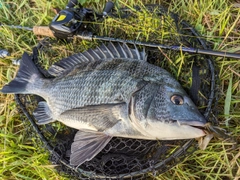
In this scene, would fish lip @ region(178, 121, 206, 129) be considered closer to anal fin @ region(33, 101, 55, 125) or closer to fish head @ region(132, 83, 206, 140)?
fish head @ region(132, 83, 206, 140)

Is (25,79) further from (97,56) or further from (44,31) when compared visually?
(97,56)

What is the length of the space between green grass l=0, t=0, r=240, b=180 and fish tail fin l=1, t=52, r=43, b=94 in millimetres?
281

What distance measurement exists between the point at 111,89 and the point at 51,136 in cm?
100

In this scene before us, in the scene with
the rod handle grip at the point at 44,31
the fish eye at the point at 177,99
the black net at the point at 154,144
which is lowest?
the black net at the point at 154,144

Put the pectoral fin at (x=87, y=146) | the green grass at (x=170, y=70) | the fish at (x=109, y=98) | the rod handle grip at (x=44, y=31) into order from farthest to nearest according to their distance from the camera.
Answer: the rod handle grip at (x=44, y=31) < the green grass at (x=170, y=70) < the pectoral fin at (x=87, y=146) < the fish at (x=109, y=98)

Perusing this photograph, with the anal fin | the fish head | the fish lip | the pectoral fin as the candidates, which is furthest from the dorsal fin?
the fish lip

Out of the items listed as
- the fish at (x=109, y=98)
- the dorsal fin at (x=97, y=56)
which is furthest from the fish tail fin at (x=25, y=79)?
the dorsal fin at (x=97, y=56)

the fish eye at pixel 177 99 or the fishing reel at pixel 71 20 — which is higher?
the fishing reel at pixel 71 20

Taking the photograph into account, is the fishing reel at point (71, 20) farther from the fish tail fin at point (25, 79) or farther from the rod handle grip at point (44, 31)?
the fish tail fin at point (25, 79)

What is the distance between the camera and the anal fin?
3068 millimetres

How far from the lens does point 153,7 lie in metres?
3.18

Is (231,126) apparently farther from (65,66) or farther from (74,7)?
(74,7)

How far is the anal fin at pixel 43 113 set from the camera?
3.07 metres

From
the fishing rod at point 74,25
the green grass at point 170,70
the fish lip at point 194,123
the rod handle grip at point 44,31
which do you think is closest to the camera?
the fish lip at point 194,123
